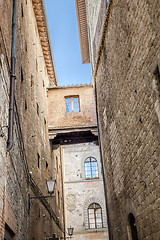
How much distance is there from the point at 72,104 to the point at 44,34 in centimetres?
452

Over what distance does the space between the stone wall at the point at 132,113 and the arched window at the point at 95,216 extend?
14.8m

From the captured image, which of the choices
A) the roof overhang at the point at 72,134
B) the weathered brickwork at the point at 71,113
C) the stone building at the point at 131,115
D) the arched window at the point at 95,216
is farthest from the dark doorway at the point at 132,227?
the arched window at the point at 95,216

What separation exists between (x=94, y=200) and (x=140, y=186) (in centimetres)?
1957

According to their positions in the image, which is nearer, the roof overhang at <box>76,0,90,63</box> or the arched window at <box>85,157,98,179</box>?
the roof overhang at <box>76,0,90,63</box>

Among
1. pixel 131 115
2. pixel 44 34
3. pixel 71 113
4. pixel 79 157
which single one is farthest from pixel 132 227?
pixel 79 157

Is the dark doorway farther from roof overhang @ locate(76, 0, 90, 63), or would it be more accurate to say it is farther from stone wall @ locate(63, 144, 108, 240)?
stone wall @ locate(63, 144, 108, 240)

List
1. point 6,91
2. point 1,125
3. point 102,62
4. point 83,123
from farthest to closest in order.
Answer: point 83,123
point 102,62
point 6,91
point 1,125

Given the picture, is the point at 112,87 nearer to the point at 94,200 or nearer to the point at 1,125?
the point at 1,125

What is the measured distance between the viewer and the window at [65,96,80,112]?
735 inches

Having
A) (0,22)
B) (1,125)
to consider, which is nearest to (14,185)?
(1,125)

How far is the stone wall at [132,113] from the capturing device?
6.09 m

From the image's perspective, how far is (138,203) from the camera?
7254mm

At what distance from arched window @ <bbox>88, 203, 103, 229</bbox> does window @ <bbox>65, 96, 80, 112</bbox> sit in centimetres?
1069

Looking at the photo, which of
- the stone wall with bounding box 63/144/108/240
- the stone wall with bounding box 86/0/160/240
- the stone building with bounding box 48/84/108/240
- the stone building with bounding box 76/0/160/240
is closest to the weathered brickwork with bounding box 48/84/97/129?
the stone building with bounding box 48/84/108/240
